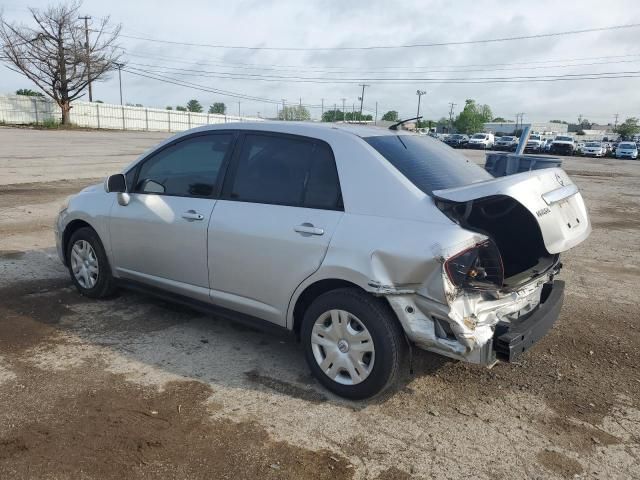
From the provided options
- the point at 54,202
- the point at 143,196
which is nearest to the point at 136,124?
the point at 54,202

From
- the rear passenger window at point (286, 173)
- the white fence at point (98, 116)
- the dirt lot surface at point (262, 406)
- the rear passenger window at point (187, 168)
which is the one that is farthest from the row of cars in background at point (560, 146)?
the rear passenger window at point (286, 173)

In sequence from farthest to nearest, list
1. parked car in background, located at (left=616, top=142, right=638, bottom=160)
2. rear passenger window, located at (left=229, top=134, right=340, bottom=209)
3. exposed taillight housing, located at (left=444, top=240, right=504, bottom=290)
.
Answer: parked car in background, located at (left=616, top=142, right=638, bottom=160), rear passenger window, located at (left=229, top=134, right=340, bottom=209), exposed taillight housing, located at (left=444, top=240, right=504, bottom=290)

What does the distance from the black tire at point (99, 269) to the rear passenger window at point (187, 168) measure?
0.74 meters

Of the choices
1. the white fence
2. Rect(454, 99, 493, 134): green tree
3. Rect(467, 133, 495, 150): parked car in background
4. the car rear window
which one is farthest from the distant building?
the car rear window

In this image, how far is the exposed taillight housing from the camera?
3.00m

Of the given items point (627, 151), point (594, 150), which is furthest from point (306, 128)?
point (627, 151)

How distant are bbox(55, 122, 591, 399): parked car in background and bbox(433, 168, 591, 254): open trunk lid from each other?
1 cm

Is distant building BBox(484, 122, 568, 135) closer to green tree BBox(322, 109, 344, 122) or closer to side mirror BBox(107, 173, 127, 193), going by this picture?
green tree BBox(322, 109, 344, 122)

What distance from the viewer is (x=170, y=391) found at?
3453 mm

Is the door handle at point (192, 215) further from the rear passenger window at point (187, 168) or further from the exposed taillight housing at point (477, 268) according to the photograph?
the exposed taillight housing at point (477, 268)

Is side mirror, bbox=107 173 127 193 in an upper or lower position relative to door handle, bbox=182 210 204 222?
upper

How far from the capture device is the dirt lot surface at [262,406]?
110 inches

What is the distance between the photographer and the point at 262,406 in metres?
3.32

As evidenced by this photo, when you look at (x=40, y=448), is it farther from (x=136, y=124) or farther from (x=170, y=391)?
(x=136, y=124)
